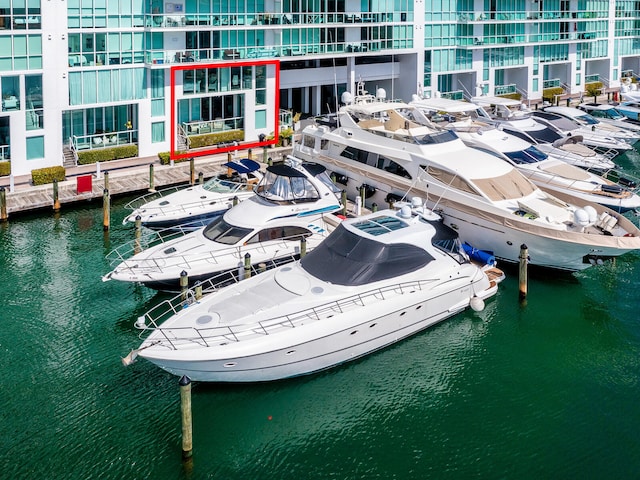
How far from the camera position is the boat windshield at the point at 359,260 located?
22.7 m

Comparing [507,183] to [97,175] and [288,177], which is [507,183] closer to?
[288,177]

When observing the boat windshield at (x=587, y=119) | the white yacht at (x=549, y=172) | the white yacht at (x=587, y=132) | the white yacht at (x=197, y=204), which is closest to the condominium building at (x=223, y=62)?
the white yacht at (x=587, y=132)

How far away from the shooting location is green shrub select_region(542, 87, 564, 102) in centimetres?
6444

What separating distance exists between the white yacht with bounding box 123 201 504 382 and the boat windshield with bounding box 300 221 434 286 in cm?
3

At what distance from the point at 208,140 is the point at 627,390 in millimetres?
30276

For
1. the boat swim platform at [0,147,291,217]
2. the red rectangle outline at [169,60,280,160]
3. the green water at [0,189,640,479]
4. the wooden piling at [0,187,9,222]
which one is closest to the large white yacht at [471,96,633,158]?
the red rectangle outline at [169,60,280,160]

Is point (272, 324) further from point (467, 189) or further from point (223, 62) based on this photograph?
point (223, 62)

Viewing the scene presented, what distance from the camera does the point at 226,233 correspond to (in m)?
27.3

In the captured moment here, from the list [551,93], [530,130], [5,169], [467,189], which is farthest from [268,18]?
[551,93]

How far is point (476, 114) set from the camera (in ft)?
156

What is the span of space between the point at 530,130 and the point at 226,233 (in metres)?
24.4

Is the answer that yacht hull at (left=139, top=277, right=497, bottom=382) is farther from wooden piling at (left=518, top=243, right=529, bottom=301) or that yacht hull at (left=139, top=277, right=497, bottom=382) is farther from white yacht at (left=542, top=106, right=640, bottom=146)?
white yacht at (left=542, top=106, right=640, bottom=146)

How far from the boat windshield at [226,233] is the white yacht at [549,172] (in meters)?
14.5

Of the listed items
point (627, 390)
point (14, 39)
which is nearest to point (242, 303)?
point (627, 390)
